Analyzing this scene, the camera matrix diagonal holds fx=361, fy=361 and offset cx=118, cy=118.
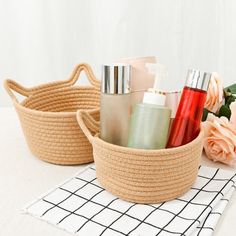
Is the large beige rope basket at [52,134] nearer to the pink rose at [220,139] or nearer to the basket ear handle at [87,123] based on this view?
the basket ear handle at [87,123]

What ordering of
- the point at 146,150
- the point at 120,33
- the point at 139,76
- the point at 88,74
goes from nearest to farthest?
the point at 146,150 → the point at 139,76 → the point at 88,74 → the point at 120,33

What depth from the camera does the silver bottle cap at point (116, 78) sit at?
37 cm

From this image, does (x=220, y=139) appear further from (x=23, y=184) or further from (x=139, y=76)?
(x=23, y=184)

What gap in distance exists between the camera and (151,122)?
38cm

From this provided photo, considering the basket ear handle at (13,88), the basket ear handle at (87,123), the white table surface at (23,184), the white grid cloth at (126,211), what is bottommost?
the white table surface at (23,184)

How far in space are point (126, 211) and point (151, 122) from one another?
9 centimetres

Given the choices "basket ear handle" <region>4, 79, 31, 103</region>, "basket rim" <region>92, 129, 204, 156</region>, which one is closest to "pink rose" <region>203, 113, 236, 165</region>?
"basket rim" <region>92, 129, 204, 156</region>

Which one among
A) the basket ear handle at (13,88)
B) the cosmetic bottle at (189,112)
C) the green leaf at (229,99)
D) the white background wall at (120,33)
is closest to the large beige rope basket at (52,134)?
the basket ear handle at (13,88)

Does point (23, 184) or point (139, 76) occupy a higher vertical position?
point (139, 76)

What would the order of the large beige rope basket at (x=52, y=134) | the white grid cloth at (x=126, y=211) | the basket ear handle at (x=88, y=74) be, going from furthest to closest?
the basket ear handle at (x=88, y=74) < the large beige rope basket at (x=52, y=134) < the white grid cloth at (x=126, y=211)

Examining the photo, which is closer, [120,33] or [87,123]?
[87,123]

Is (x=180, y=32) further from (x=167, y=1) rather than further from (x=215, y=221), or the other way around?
(x=215, y=221)

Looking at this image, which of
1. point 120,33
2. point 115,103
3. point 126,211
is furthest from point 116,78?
point 120,33

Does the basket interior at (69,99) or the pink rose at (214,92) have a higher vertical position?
the pink rose at (214,92)
